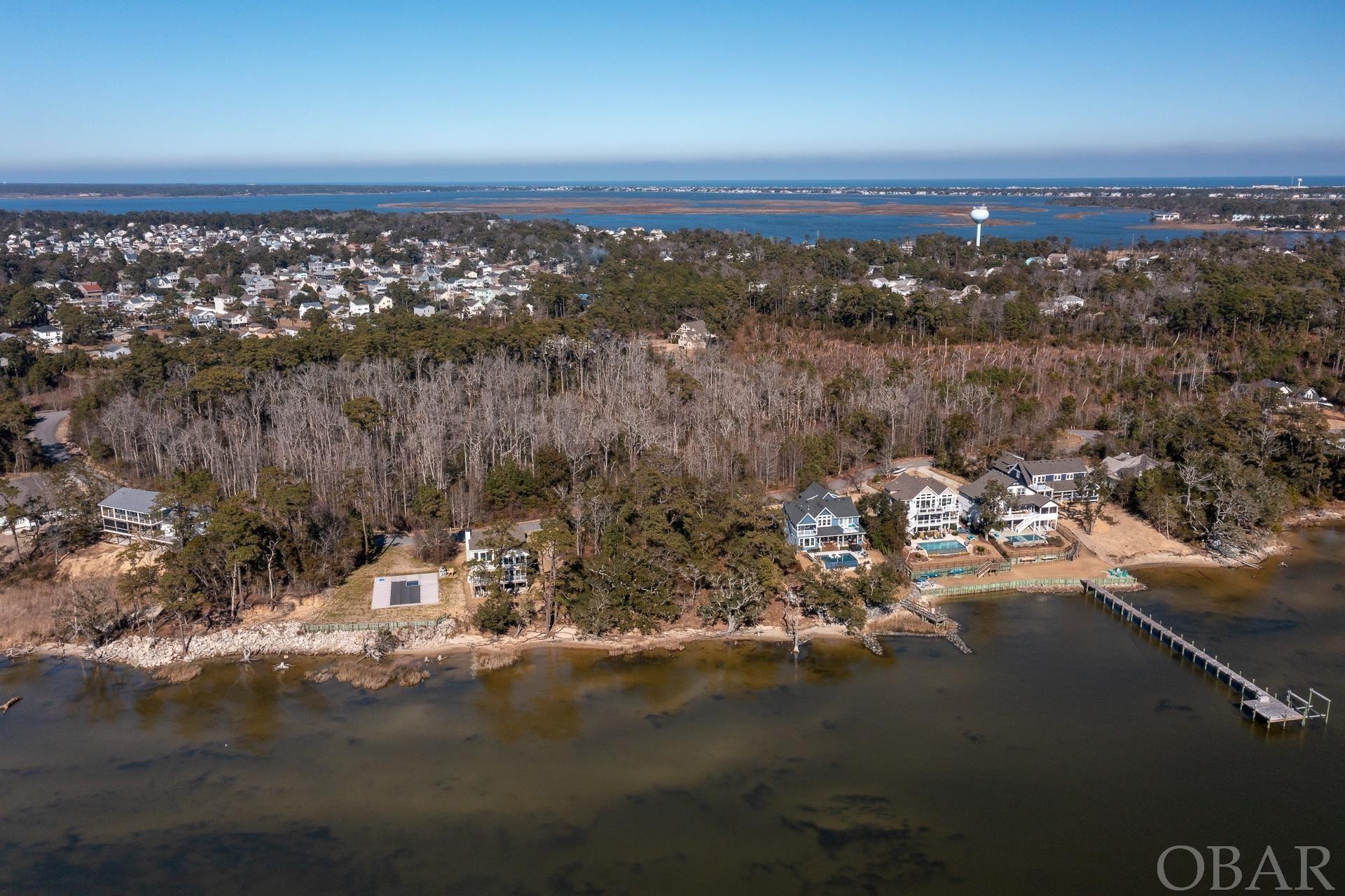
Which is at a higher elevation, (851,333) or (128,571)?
(851,333)

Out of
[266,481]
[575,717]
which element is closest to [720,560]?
[575,717]

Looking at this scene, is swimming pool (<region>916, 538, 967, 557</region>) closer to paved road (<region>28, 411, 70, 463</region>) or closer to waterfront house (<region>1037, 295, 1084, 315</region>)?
waterfront house (<region>1037, 295, 1084, 315</region>)

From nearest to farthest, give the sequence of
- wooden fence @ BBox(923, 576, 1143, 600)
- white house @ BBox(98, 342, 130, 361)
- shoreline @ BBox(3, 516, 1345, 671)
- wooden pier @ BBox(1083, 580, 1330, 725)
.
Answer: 1. wooden pier @ BBox(1083, 580, 1330, 725)
2. shoreline @ BBox(3, 516, 1345, 671)
3. wooden fence @ BBox(923, 576, 1143, 600)
4. white house @ BBox(98, 342, 130, 361)

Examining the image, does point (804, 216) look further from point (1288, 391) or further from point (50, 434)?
point (50, 434)

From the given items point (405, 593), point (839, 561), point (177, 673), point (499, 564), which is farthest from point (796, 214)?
point (177, 673)

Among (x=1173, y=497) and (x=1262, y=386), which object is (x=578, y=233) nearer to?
(x=1262, y=386)

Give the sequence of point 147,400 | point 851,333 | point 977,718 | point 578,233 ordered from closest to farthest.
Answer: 1. point 977,718
2. point 147,400
3. point 851,333
4. point 578,233

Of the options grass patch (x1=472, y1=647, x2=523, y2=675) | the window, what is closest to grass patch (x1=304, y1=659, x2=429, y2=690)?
grass patch (x1=472, y1=647, x2=523, y2=675)
